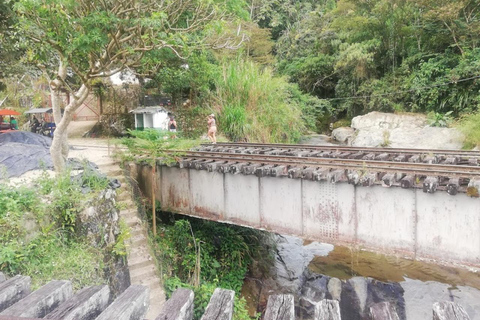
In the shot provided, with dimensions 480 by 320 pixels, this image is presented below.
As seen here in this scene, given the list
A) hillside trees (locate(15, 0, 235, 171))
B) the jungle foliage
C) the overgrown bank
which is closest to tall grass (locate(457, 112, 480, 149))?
the jungle foliage

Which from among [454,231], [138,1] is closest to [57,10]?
[138,1]

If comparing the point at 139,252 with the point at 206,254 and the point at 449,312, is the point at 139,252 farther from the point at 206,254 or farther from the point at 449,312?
the point at 449,312

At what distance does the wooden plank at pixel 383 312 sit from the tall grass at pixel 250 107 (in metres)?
16.4

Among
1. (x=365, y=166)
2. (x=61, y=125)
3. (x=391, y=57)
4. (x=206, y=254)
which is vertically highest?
(x=391, y=57)

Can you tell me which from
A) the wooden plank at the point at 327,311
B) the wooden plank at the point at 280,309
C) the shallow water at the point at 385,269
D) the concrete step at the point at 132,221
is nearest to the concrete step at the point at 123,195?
the concrete step at the point at 132,221

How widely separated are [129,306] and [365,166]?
A: 6.29 m

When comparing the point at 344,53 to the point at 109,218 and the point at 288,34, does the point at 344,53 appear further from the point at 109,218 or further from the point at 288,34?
the point at 109,218

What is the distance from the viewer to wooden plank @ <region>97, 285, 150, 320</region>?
198cm

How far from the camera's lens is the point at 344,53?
26.5 metres

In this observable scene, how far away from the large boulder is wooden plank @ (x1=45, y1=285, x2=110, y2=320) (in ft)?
66.8

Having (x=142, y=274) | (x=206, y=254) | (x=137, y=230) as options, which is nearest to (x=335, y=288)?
(x=206, y=254)

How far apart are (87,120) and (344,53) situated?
21.5m

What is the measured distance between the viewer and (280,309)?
1954 mm

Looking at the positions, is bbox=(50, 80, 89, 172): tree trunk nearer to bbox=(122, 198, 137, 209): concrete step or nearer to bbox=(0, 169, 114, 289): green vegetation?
bbox=(0, 169, 114, 289): green vegetation
